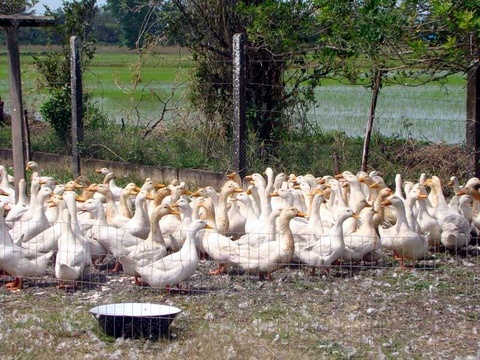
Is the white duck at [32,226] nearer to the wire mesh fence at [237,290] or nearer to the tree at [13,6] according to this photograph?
the wire mesh fence at [237,290]

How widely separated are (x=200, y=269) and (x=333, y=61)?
4015mm

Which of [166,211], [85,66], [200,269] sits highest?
[85,66]

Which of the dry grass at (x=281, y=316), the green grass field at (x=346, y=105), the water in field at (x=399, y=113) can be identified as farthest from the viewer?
the green grass field at (x=346, y=105)

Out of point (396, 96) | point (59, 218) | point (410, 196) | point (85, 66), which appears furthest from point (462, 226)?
point (396, 96)

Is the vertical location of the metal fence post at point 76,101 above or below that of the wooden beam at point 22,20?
below

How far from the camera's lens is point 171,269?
8.09 meters

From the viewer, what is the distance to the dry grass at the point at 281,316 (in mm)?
6336

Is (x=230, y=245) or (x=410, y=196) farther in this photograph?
(x=410, y=196)

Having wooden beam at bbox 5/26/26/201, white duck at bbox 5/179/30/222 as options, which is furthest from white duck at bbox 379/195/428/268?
wooden beam at bbox 5/26/26/201

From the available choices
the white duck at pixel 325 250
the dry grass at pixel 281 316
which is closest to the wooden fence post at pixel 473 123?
the dry grass at pixel 281 316

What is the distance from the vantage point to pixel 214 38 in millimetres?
14703

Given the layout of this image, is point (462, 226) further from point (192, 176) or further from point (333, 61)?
point (192, 176)

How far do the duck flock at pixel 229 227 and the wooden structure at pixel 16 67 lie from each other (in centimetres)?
46

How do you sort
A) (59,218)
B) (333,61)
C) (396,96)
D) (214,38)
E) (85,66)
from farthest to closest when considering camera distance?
1. (396,96)
2. (85,66)
3. (214,38)
4. (333,61)
5. (59,218)
